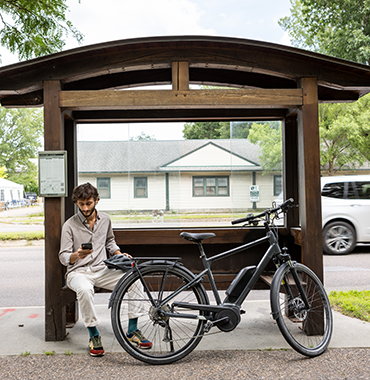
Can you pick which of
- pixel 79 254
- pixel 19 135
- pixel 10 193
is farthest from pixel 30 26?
pixel 10 193

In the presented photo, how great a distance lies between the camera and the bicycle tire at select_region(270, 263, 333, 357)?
3445 mm

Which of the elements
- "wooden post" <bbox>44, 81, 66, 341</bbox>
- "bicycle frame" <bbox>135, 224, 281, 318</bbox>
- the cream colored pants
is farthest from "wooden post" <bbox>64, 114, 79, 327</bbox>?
"bicycle frame" <bbox>135, 224, 281, 318</bbox>

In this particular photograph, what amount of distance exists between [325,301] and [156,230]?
202cm

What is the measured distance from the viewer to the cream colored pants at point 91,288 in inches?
140

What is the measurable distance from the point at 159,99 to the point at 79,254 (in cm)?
168

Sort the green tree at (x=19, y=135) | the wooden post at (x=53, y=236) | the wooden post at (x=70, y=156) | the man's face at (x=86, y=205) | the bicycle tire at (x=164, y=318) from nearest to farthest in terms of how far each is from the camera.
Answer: the bicycle tire at (x=164, y=318)
the man's face at (x=86, y=205)
the wooden post at (x=53, y=236)
the wooden post at (x=70, y=156)
the green tree at (x=19, y=135)

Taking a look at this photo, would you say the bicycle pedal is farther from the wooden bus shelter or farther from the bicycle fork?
the wooden bus shelter

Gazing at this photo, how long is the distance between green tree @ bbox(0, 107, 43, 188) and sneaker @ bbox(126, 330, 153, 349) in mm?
39204

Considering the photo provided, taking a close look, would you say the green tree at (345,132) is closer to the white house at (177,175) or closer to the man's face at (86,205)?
the white house at (177,175)

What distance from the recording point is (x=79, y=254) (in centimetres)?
365

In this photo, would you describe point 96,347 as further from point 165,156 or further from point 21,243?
point 21,243

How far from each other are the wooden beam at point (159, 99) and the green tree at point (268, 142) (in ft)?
3.34

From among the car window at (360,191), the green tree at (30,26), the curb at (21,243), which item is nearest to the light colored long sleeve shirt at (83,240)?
the green tree at (30,26)

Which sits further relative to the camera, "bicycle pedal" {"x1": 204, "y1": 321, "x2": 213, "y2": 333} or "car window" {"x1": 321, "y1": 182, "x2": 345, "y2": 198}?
"car window" {"x1": 321, "y1": 182, "x2": 345, "y2": 198}
